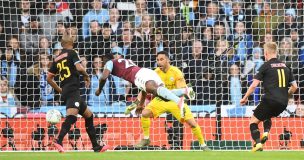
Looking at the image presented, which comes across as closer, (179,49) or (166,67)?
(166,67)

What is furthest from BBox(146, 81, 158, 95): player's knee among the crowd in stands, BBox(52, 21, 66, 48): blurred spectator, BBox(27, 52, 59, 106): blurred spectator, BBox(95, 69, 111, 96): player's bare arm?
BBox(52, 21, 66, 48): blurred spectator

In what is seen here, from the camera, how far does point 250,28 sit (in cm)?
1805

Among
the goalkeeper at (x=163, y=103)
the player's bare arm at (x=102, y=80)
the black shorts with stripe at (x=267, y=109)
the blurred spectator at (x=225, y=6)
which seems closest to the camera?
the player's bare arm at (x=102, y=80)

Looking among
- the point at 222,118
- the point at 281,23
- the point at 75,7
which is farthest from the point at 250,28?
the point at 75,7

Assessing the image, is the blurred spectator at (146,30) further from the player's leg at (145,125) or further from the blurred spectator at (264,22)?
the player's leg at (145,125)

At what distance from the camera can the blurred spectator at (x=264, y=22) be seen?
59.2 ft

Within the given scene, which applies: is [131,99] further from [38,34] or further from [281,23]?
[281,23]

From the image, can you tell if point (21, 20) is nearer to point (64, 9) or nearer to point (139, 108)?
point (64, 9)

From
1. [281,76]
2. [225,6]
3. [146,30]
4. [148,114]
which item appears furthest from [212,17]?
[281,76]

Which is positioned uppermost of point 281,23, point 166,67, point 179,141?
point 281,23

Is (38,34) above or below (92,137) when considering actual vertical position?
above

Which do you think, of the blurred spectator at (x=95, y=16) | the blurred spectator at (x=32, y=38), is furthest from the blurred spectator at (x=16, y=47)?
the blurred spectator at (x=95, y=16)

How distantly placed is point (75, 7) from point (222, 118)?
4848mm

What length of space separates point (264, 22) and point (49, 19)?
492 cm
